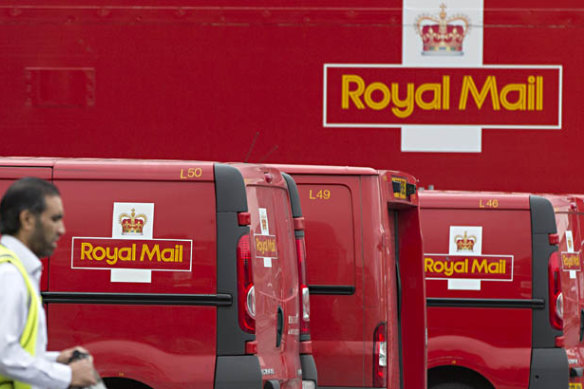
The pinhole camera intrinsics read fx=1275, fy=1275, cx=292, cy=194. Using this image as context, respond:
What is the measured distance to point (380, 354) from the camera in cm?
804

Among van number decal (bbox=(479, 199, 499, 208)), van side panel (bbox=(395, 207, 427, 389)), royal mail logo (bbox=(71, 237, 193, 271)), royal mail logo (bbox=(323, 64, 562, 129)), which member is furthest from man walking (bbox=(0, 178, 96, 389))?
royal mail logo (bbox=(323, 64, 562, 129))

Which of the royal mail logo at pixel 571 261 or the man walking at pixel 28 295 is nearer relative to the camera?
the man walking at pixel 28 295

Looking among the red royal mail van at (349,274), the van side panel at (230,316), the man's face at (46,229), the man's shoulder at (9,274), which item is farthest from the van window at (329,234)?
the man's shoulder at (9,274)

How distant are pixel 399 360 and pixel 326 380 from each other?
2.46ft

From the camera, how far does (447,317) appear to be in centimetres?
942

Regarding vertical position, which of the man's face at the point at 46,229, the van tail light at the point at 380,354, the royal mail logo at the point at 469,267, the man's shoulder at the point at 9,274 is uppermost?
the man's face at the point at 46,229

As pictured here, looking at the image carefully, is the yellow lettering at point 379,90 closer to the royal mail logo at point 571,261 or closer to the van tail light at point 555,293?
the royal mail logo at point 571,261

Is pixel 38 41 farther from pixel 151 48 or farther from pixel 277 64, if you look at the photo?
pixel 277 64

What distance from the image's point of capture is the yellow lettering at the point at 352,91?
501 inches

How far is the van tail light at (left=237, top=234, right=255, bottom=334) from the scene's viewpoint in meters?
6.27

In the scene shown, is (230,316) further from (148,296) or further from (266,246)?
(266,246)

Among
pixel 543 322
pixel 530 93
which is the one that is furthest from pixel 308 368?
pixel 530 93

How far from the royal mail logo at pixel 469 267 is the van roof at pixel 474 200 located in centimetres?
37

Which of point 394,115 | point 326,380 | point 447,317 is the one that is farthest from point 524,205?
point 394,115
